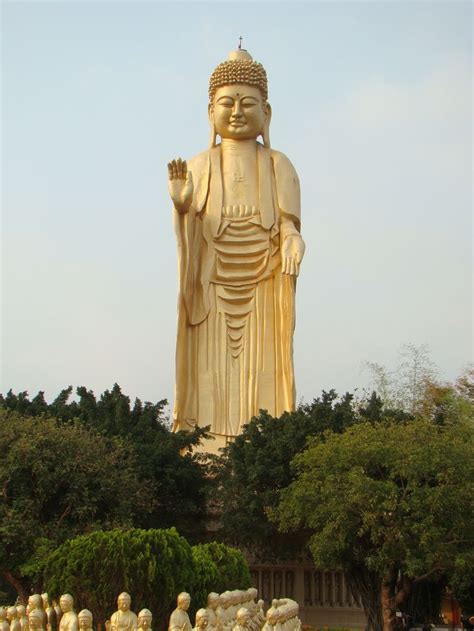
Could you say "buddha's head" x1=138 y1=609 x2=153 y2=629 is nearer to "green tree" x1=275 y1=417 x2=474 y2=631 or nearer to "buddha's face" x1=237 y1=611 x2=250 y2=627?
"buddha's face" x1=237 y1=611 x2=250 y2=627

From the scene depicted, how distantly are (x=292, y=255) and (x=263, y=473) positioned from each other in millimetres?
5698

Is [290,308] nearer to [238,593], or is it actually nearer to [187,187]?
[187,187]

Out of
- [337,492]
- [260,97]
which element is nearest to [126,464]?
[337,492]

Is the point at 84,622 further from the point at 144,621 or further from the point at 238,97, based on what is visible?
the point at 238,97

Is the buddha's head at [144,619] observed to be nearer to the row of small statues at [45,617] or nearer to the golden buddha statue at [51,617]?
the row of small statues at [45,617]

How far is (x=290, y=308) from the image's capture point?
21.3 m

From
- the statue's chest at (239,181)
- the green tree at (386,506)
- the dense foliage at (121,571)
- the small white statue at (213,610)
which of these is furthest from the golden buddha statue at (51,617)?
the statue's chest at (239,181)

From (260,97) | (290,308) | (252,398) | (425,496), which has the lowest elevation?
(425,496)

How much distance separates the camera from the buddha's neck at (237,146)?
22.5m

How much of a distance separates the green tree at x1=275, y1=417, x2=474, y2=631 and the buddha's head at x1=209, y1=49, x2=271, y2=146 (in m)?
8.58

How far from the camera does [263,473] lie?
55.3ft

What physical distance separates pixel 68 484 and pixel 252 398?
6.50m

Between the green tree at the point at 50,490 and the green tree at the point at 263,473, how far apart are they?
1831 millimetres

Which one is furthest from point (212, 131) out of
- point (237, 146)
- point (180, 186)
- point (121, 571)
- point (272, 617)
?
point (272, 617)
